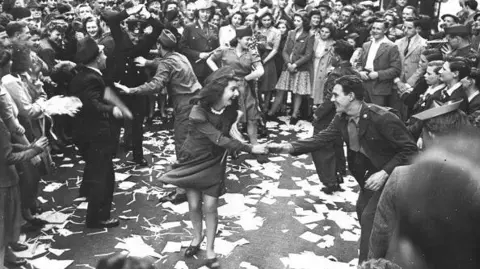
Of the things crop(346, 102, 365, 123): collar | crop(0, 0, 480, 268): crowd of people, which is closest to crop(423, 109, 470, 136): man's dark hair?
crop(0, 0, 480, 268): crowd of people

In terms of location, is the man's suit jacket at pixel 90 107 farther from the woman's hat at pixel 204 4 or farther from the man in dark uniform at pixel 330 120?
the woman's hat at pixel 204 4

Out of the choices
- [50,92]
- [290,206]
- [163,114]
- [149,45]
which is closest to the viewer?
[290,206]

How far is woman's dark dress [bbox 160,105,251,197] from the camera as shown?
237 inches

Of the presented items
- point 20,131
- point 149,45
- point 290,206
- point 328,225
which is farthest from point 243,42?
point 20,131

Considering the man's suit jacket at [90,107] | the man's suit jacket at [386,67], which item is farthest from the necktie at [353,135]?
the man's suit jacket at [386,67]

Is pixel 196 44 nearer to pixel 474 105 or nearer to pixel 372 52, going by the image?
pixel 372 52

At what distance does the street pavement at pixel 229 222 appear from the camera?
20.8 feet

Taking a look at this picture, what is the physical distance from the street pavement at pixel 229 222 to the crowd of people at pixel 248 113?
10.6 inches

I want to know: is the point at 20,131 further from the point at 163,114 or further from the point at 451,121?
the point at 163,114

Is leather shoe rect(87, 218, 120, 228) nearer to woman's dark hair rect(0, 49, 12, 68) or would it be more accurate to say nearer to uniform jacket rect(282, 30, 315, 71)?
woman's dark hair rect(0, 49, 12, 68)

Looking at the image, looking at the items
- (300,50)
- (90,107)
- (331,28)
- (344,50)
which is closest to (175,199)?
(90,107)

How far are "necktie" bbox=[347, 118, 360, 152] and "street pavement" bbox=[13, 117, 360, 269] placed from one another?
1.48m

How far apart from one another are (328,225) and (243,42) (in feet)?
12.0

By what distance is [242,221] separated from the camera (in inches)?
290
